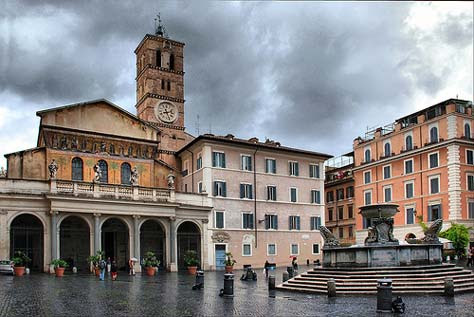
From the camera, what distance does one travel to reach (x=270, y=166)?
5191cm

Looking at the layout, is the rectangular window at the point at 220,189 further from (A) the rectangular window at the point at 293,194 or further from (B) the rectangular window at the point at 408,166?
(B) the rectangular window at the point at 408,166

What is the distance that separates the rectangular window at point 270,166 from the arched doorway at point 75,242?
16817 mm

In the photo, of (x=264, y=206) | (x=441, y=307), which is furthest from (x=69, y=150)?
(x=441, y=307)

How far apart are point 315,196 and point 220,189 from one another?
11.0 metres

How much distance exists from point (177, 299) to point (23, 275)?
18391mm

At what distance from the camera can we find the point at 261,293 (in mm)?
23141

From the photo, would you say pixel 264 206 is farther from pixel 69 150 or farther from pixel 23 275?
pixel 23 275

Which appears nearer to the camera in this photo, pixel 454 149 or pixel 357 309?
pixel 357 309

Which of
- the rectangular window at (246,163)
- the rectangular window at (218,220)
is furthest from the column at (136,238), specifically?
the rectangular window at (246,163)

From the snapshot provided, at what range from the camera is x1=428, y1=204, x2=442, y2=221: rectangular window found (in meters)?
53.0

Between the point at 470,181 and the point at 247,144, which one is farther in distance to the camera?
the point at 470,181

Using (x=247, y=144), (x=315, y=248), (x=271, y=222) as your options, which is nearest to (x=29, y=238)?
(x=247, y=144)

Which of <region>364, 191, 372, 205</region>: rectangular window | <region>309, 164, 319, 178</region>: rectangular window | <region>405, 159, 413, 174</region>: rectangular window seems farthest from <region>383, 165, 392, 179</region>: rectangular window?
<region>309, 164, 319, 178</region>: rectangular window

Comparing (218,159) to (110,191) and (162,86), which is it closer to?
(110,191)
